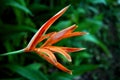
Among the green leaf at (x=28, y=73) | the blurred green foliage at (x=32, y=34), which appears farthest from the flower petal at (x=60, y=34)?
the green leaf at (x=28, y=73)

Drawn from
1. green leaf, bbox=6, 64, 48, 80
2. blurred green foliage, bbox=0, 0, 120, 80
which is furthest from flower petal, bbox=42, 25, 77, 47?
green leaf, bbox=6, 64, 48, 80

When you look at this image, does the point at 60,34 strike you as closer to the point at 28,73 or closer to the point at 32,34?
the point at 28,73

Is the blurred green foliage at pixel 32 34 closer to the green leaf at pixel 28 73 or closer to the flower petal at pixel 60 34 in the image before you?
the green leaf at pixel 28 73

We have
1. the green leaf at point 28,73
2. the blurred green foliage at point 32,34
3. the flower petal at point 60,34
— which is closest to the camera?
the flower petal at point 60,34

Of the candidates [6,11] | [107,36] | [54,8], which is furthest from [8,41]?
[107,36]

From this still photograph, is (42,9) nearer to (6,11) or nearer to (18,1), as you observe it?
(6,11)

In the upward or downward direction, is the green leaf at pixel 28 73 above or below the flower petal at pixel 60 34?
below

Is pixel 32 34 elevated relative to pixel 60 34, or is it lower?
lower

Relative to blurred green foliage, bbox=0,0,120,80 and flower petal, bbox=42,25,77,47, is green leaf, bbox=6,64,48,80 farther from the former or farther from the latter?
flower petal, bbox=42,25,77,47

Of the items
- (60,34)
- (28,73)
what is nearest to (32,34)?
(28,73)
